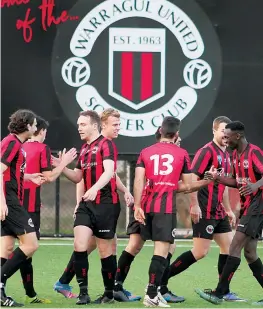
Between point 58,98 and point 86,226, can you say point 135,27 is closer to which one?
point 58,98

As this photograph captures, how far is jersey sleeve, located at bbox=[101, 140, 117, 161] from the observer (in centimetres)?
948

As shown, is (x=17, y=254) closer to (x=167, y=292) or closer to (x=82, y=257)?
(x=82, y=257)

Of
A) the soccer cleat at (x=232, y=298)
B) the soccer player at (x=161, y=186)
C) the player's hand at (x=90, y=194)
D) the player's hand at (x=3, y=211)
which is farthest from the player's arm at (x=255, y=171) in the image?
the player's hand at (x=3, y=211)

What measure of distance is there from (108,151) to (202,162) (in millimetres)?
1230

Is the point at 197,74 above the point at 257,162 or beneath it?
above

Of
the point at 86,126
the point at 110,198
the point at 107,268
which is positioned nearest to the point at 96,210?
the point at 110,198

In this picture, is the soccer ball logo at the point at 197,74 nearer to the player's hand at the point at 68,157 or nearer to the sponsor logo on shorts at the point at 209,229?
the sponsor logo on shorts at the point at 209,229

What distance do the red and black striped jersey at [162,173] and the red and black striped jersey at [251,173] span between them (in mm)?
585

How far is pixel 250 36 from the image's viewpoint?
1559 cm

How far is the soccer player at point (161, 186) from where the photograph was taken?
945 cm

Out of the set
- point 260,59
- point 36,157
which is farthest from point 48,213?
point 36,157

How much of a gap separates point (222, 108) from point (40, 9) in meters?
3.04

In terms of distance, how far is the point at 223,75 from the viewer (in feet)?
51.2

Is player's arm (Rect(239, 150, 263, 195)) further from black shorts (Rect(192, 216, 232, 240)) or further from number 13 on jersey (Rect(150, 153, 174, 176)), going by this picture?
black shorts (Rect(192, 216, 232, 240))
